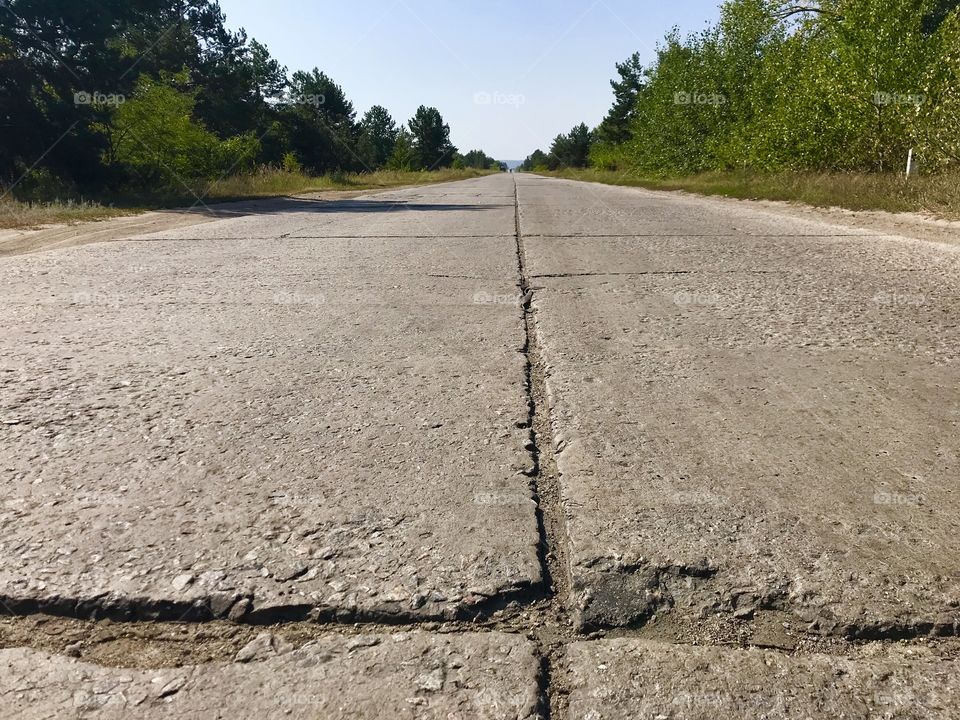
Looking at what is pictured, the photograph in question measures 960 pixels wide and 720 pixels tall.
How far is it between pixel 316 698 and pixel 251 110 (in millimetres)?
43330

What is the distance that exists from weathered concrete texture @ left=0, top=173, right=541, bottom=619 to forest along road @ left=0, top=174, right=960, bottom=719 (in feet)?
0.04

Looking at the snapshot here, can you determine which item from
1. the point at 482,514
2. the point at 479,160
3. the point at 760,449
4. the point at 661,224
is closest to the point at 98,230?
the point at 661,224

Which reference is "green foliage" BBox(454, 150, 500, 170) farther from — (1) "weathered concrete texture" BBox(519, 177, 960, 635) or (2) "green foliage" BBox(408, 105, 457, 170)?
(1) "weathered concrete texture" BBox(519, 177, 960, 635)

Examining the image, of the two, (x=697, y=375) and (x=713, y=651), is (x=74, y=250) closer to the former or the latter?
(x=697, y=375)

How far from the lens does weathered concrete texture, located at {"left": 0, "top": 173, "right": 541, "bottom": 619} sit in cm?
158

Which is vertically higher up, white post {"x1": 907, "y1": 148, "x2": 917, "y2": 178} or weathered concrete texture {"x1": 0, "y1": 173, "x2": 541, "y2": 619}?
white post {"x1": 907, "y1": 148, "x2": 917, "y2": 178}

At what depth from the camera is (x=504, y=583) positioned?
5.19 ft

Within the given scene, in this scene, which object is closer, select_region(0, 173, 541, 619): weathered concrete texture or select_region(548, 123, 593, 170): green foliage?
select_region(0, 173, 541, 619): weathered concrete texture

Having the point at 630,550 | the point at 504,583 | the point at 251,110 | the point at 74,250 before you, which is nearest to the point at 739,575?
the point at 630,550

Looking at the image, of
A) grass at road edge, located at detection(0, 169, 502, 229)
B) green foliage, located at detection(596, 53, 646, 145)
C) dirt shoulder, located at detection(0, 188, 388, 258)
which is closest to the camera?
dirt shoulder, located at detection(0, 188, 388, 258)

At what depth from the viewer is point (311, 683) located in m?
1.30

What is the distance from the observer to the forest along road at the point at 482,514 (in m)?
1.32

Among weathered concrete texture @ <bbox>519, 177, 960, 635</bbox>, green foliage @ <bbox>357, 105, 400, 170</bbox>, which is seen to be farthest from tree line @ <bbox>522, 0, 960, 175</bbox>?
green foliage @ <bbox>357, 105, 400, 170</bbox>

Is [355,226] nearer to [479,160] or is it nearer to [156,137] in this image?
[156,137]
